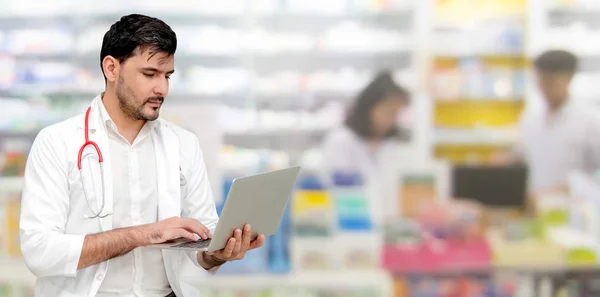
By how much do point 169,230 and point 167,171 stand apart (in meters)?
0.21

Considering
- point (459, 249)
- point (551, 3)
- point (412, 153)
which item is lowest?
point (459, 249)

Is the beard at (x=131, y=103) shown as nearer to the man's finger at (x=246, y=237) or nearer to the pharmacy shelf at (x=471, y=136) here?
the man's finger at (x=246, y=237)

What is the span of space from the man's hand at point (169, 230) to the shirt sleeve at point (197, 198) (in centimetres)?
20

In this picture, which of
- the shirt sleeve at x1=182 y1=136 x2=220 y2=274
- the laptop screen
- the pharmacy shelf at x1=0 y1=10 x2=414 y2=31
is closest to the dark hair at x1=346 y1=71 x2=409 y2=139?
the pharmacy shelf at x1=0 y1=10 x2=414 y2=31

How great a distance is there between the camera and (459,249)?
13.5ft

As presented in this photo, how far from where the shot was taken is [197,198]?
202cm

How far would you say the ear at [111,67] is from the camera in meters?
1.85

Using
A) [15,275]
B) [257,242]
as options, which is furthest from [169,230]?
[15,275]

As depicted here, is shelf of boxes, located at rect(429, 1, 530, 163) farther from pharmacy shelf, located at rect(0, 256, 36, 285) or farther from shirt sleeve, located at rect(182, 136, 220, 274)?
shirt sleeve, located at rect(182, 136, 220, 274)

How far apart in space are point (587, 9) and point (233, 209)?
3.63 meters

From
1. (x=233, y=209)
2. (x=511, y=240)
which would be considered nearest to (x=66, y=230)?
(x=233, y=209)

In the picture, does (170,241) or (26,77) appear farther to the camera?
(26,77)

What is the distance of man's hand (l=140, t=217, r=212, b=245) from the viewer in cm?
174

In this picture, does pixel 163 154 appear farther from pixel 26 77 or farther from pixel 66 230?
pixel 26 77
